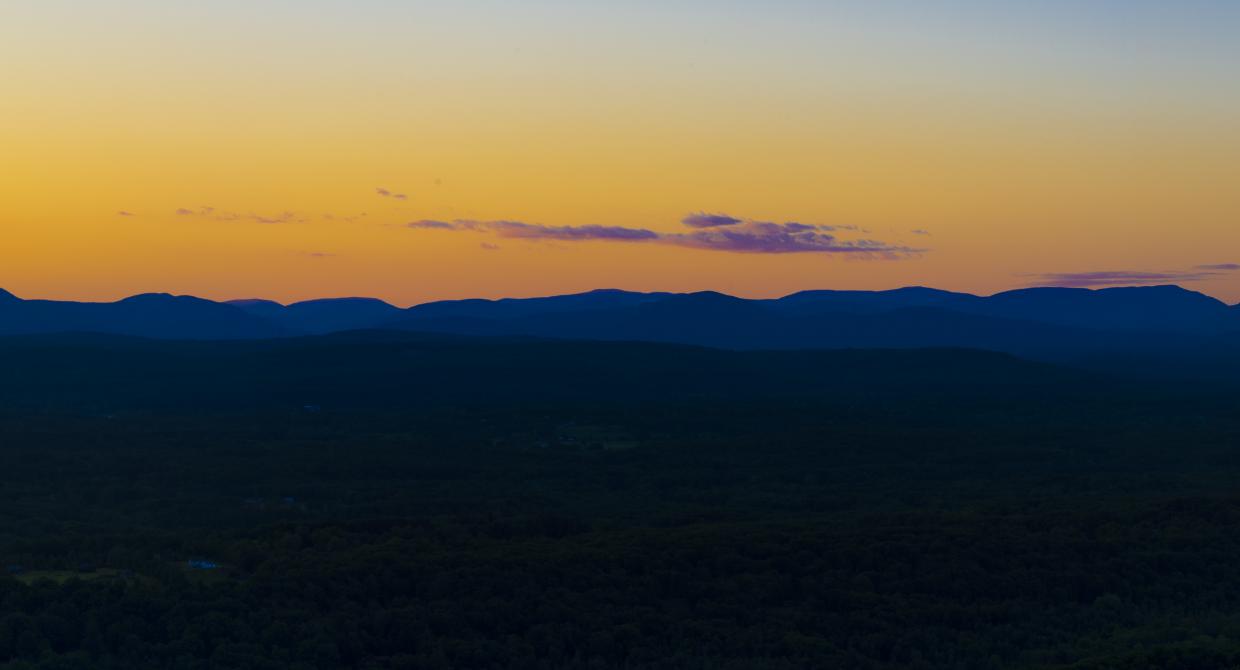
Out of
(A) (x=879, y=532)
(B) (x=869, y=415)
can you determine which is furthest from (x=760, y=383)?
(A) (x=879, y=532)

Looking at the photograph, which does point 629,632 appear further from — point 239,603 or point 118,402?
point 118,402

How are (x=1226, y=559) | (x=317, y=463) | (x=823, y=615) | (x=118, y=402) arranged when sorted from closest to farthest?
(x=823, y=615) < (x=1226, y=559) < (x=317, y=463) < (x=118, y=402)

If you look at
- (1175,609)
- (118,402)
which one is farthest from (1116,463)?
(118,402)

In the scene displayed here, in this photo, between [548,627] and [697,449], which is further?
[697,449]

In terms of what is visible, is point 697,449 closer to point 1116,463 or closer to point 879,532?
point 1116,463

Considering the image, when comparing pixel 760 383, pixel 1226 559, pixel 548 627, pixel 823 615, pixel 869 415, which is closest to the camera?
pixel 548 627

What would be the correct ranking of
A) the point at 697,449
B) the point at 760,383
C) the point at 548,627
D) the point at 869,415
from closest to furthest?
the point at 548,627
the point at 697,449
the point at 869,415
the point at 760,383
